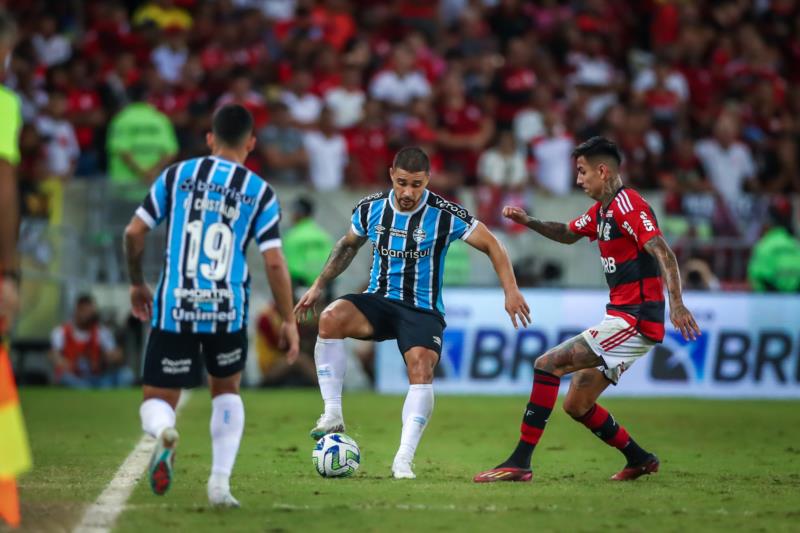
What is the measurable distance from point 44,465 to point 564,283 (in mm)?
10473

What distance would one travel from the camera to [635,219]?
343 inches

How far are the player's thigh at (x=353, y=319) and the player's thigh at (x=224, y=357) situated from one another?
182 cm

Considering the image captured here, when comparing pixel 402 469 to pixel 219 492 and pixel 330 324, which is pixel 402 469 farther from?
pixel 219 492

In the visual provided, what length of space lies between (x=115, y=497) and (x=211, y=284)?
1.48m

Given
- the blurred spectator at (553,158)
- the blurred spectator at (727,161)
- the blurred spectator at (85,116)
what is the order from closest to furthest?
the blurred spectator at (85,116)
the blurred spectator at (553,158)
the blurred spectator at (727,161)

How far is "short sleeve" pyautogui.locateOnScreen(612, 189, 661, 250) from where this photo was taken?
8.66m

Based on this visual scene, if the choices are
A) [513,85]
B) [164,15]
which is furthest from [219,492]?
[164,15]

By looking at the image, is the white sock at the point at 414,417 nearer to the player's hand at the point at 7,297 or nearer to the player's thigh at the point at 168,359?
the player's thigh at the point at 168,359

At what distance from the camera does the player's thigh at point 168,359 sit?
22.9ft

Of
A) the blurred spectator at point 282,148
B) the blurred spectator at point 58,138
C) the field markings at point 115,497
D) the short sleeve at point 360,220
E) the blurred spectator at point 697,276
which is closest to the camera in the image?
the field markings at point 115,497

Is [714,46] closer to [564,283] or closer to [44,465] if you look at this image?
[564,283]

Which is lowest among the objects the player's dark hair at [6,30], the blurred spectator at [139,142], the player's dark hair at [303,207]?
the player's dark hair at [303,207]

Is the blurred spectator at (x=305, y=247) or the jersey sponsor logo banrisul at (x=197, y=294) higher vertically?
the blurred spectator at (x=305, y=247)

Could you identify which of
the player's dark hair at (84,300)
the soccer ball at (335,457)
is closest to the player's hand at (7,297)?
the soccer ball at (335,457)
